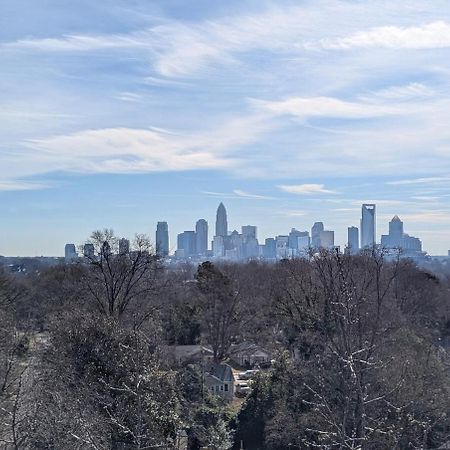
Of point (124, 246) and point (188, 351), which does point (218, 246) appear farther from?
point (124, 246)

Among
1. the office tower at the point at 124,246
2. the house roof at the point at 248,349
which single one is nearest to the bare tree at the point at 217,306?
the house roof at the point at 248,349

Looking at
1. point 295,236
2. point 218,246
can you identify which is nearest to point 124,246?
point 295,236

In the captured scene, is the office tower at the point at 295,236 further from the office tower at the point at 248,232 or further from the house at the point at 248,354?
the house at the point at 248,354

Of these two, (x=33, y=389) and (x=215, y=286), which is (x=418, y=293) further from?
(x=33, y=389)

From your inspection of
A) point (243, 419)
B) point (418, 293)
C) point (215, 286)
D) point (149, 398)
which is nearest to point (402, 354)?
point (243, 419)

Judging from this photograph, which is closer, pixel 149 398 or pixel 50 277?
pixel 149 398
